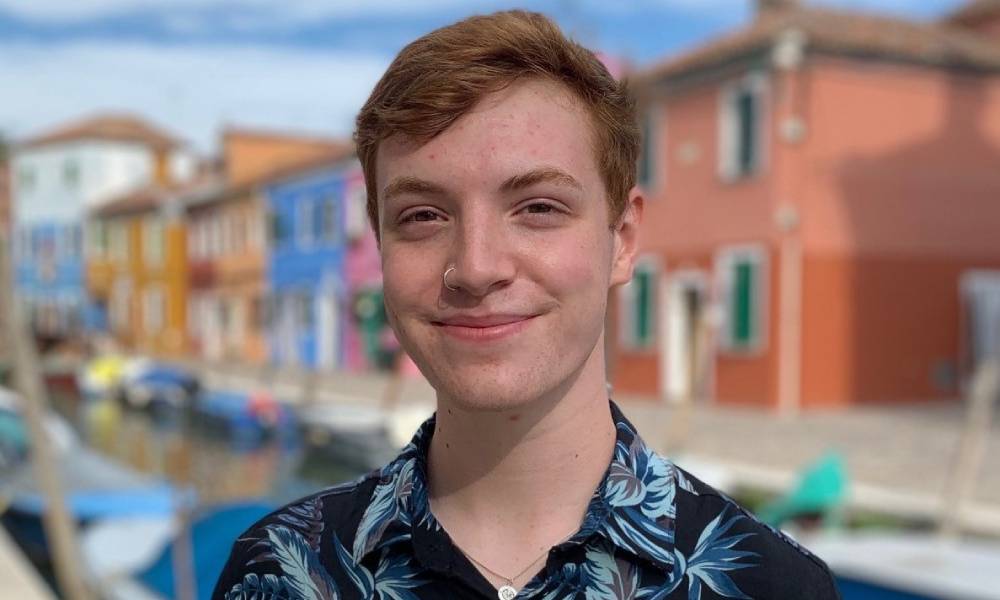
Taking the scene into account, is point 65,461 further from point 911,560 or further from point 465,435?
point 465,435

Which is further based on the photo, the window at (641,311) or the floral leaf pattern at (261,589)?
the window at (641,311)

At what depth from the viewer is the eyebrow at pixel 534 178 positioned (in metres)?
1.28

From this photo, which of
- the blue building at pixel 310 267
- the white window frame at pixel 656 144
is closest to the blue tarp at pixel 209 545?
the white window frame at pixel 656 144

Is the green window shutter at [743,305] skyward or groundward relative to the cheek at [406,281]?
groundward

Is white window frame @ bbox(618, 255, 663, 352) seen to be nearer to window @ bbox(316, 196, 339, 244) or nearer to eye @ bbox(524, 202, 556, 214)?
window @ bbox(316, 196, 339, 244)

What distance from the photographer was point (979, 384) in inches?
270

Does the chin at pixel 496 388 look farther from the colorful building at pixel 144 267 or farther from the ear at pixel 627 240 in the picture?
the colorful building at pixel 144 267

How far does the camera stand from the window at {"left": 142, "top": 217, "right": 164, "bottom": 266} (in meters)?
42.1

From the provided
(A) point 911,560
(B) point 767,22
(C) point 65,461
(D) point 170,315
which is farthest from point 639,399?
(D) point 170,315

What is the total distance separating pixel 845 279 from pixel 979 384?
11.3 metres

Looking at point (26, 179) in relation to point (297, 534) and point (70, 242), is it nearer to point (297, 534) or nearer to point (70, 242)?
point (70, 242)

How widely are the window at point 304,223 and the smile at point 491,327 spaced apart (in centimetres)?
3063

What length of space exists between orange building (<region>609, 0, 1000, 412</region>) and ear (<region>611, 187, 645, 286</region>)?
1600 centimetres

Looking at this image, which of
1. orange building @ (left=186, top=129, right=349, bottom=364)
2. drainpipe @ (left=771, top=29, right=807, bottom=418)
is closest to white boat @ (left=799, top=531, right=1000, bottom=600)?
drainpipe @ (left=771, top=29, right=807, bottom=418)
